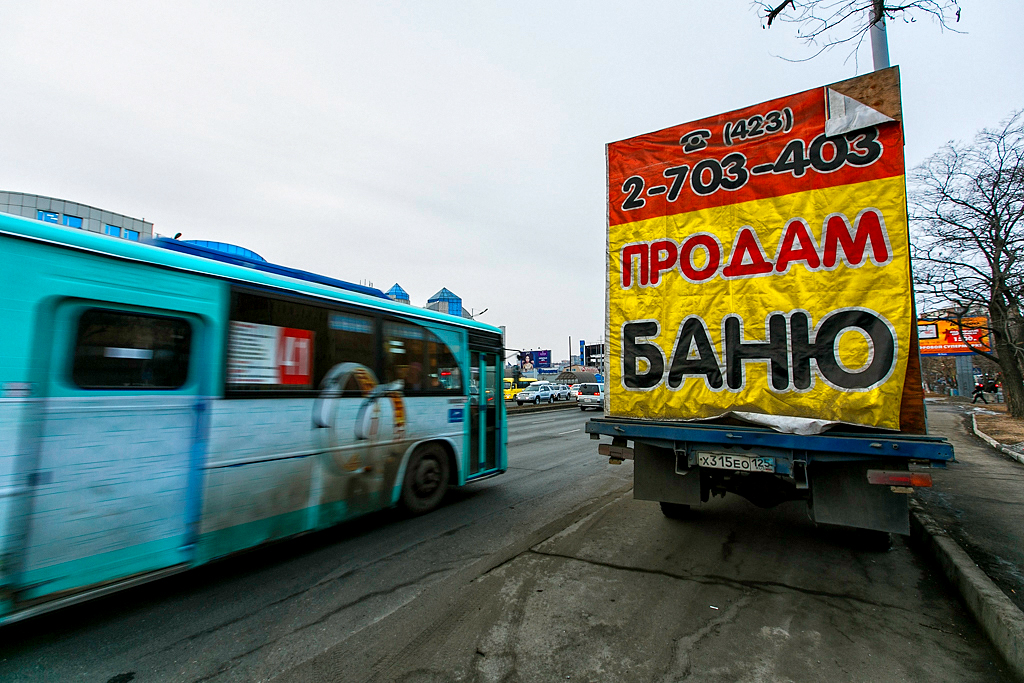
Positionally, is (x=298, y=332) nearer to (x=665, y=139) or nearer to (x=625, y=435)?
(x=625, y=435)

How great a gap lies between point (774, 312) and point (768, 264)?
0.44 m

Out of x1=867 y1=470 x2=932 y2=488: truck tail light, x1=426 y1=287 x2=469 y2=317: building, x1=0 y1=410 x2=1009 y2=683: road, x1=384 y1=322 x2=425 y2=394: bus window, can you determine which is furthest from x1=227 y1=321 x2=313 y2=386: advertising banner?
x1=426 y1=287 x2=469 y2=317: building

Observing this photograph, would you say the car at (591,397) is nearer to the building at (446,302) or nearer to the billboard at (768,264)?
the building at (446,302)

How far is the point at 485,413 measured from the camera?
7430 millimetres

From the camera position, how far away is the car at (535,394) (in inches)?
1487

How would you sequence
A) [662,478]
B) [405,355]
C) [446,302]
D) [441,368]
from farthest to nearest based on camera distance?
[446,302]
[441,368]
[405,355]
[662,478]

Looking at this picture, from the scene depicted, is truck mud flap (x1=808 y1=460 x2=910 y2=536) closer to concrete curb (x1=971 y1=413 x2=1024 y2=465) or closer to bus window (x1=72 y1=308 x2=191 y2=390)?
bus window (x1=72 y1=308 x2=191 y2=390)

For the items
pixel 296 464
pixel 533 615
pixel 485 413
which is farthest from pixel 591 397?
pixel 533 615

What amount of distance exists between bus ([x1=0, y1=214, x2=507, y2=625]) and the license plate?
335 centimetres

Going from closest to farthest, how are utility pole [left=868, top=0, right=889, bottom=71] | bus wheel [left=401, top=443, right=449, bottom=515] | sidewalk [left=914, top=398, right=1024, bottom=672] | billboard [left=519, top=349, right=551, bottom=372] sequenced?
sidewalk [left=914, top=398, right=1024, bottom=672] < bus wheel [left=401, top=443, right=449, bottom=515] < utility pole [left=868, top=0, right=889, bottom=71] < billboard [left=519, top=349, right=551, bottom=372]

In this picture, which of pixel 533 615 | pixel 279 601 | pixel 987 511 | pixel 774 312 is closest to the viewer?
pixel 533 615

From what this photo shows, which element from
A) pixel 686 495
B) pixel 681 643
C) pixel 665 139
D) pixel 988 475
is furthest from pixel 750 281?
pixel 988 475

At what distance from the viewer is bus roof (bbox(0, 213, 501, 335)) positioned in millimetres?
3168

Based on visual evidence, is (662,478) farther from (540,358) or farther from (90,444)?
(540,358)
